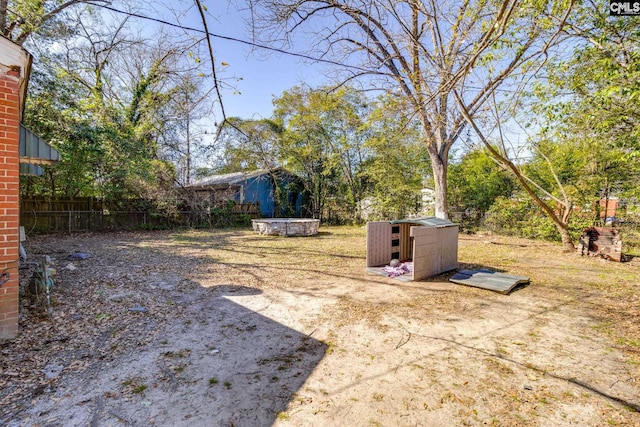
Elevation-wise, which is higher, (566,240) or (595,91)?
(595,91)

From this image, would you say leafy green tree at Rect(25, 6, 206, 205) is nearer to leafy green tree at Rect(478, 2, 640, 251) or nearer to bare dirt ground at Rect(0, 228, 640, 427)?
bare dirt ground at Rect(0, 228, 640, 427)

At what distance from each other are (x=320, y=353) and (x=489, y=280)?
391 cm

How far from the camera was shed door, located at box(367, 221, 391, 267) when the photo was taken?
247 inches

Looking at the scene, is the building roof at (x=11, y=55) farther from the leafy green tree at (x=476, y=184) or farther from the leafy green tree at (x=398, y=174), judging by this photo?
the leafy green tree at (x=476, y=184)

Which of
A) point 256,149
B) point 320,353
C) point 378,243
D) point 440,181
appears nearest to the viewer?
point 320,353

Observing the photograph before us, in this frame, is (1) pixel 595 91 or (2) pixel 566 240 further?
(2) pixel 566 240

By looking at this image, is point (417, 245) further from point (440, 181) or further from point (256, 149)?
point (256, 149)

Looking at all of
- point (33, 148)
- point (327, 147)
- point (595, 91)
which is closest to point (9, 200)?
point (33, 148)

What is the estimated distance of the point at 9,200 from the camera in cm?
287

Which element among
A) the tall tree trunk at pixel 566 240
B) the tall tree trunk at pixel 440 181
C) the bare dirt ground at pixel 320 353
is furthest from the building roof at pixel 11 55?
the tall tree trunk at pixel 566 240

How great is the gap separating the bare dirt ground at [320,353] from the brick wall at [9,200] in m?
0.35

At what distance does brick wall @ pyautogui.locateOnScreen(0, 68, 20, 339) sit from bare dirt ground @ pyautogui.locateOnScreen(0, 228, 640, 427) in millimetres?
353

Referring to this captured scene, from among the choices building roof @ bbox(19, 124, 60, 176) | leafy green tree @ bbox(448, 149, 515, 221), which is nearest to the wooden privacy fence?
building roof @ bbox(19, 124, 60, 176)

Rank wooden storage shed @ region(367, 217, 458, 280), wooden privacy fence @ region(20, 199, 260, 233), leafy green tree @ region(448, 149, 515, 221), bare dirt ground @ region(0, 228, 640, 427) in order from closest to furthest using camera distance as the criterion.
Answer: bare dirt ground @ region(0, 228, 640, 427) → wooden storage shed @ region(367, 217, 458, 280) → wooden privacy fence @ region(20, 199, 260, 233) → leafy green tree @ region(448, 149, 515, 221)
